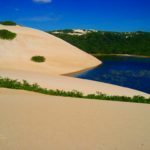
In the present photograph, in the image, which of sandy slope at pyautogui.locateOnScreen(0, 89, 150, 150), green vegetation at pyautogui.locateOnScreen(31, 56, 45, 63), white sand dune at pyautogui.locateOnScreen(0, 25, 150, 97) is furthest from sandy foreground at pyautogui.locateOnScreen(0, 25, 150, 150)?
green vegetation at pyautogui.locateOnScreen(31, 56, 45, 63)

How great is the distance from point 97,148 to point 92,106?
443 cm

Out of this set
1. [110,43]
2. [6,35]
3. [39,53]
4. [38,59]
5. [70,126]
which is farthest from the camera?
[110,43]

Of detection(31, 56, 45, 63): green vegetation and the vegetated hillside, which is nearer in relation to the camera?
detection(31, 56, 45, 63): green vegetation

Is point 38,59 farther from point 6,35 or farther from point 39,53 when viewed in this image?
point 6,35

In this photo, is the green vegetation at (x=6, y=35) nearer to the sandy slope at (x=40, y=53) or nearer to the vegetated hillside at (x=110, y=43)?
the sandy slope at (x=40, y=53)

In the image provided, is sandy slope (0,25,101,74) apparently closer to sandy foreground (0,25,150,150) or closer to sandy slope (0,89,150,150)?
sandy foreground (0,25,150,150)

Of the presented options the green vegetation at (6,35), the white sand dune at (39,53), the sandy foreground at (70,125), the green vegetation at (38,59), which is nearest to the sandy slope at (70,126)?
the sandy foreground at (70,125)

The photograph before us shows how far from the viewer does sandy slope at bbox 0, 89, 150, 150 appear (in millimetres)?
6898

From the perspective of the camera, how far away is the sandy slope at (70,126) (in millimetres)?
6898

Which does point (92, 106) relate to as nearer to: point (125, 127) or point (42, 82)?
point (125, 127)

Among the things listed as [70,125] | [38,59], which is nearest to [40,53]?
[38,59]

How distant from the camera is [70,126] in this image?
27.0 ft

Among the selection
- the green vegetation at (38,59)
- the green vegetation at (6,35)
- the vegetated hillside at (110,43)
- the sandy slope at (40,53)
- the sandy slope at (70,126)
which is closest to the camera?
the sandy slope at (70,126)

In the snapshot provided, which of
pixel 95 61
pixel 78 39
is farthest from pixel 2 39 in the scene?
pixel 78 39
